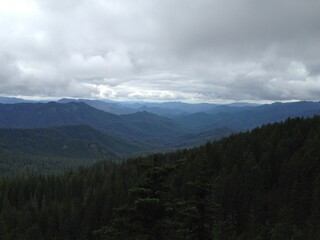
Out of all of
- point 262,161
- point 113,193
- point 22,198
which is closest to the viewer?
point 262,161

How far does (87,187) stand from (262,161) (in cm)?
8754

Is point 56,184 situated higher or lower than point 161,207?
lower

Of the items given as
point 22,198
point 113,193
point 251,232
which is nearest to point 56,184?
point 22,198

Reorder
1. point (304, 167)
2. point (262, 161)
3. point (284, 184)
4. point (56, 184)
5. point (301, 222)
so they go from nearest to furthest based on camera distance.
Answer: point (301, 222) → point (304, 167) → point (284, 184) → point (262, 161) → point (56, 184)

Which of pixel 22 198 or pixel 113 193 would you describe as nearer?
pixel 113 193

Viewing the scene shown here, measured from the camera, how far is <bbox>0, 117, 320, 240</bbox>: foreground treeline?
17.8 m

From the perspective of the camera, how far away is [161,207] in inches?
697

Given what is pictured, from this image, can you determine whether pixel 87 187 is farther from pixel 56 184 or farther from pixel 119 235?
pixel 119 235

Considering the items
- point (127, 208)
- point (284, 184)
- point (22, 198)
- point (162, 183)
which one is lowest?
point (22, 198)

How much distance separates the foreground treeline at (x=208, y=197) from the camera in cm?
1775

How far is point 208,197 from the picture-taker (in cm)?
3170

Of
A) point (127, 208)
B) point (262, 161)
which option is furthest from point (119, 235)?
point (262, 161)

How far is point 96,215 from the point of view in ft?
407

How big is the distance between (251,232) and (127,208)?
230 ft
